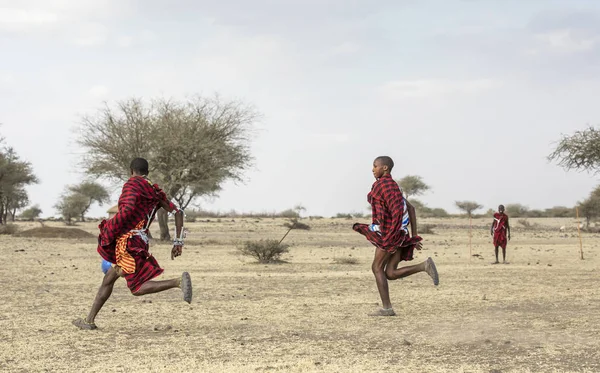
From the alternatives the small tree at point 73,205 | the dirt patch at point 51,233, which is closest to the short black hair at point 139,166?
the dirt patch at point 51,233

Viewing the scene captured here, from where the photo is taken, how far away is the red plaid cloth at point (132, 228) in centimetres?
853

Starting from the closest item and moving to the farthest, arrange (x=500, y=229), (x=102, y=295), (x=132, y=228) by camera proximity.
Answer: (x=132, y=228) → (x=102, y=295) → (x=500, y=229)

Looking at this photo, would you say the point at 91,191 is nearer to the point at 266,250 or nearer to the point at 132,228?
the point at 266,250

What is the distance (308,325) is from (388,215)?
1703 mm

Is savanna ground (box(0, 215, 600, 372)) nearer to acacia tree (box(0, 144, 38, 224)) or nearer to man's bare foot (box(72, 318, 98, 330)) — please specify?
man's bare foot (box(72, 318, 98, 330))

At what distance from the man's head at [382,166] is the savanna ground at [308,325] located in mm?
1825

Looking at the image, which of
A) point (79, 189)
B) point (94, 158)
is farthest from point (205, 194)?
point (79, 189)

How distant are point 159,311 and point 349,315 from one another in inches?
101

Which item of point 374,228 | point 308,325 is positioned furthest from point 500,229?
point 308,325

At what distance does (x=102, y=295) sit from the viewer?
8.95 meters

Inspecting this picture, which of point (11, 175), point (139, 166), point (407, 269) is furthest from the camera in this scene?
point (11, 175)

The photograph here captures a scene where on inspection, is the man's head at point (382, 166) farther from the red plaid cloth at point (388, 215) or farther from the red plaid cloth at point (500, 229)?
the red plaid cloth at point (500, 229)

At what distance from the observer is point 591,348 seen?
7.80 meters

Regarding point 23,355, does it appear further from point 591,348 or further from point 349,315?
point 591,348
